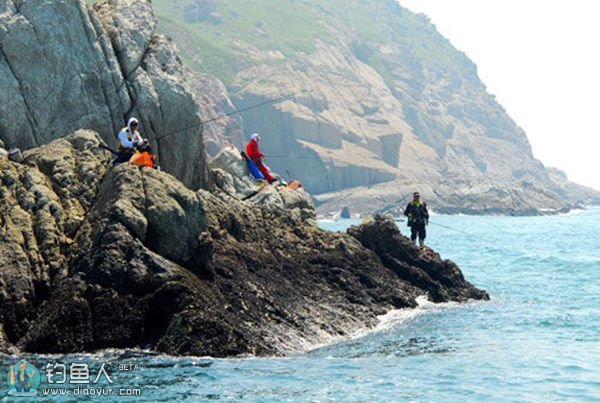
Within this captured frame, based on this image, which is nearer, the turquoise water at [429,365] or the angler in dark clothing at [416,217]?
the turquoise water at [429,365]

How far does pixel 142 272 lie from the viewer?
60.6 feet

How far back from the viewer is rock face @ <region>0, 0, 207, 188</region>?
2448 centimetres

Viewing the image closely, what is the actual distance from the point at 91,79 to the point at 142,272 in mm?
9052

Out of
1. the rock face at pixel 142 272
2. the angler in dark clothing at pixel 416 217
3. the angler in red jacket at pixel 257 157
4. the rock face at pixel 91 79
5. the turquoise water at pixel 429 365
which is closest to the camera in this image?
the turquoise water at pixel 429 365

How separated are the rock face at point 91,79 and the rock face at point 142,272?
2901mm

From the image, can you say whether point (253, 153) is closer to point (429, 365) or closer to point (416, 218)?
point (416, 218)

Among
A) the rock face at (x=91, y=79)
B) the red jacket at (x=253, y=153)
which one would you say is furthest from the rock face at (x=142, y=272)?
the red jacket at (x=253, y=153)

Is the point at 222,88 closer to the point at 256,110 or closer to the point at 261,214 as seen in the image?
the point at 256,110

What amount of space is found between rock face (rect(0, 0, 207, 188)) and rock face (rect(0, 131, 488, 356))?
2901 mm

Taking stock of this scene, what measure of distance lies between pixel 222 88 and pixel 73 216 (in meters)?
160

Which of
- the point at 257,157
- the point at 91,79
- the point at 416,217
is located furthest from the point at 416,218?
the point at 91,79

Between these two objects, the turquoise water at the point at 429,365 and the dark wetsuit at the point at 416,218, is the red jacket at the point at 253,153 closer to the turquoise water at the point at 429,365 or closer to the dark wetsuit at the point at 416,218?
the dark wetsuit at the point at 416,218

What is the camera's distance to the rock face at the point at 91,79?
24484 mm

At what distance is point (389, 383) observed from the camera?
16.7m
